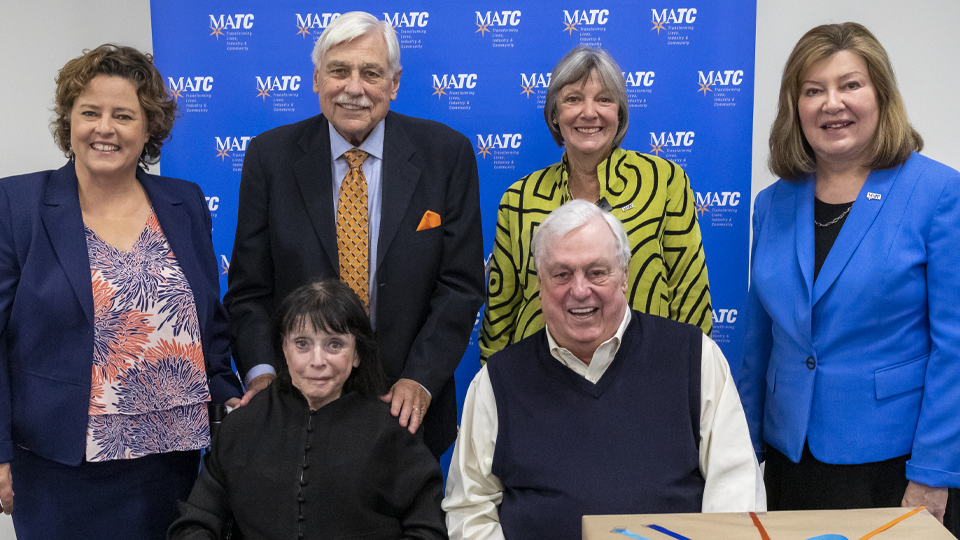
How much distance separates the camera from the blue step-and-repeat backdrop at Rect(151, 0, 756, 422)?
3.23 meters

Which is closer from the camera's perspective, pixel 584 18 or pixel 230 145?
pixel 584 18

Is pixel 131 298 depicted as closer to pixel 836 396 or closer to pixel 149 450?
pixel 149 450

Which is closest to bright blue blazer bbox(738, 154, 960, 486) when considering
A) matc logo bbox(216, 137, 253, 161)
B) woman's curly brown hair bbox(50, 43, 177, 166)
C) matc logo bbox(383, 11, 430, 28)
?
woman's curly brown hair bbox(50, 43, 177, 166)

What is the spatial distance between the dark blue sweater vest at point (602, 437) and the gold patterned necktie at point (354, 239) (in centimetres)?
59

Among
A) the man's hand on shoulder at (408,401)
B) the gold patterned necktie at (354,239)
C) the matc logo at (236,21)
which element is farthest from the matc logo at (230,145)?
the man's hand on shoulder at (408,401)

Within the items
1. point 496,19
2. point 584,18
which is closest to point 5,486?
point 496,19

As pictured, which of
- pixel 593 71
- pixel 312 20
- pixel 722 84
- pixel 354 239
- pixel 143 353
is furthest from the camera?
pixel 312 20

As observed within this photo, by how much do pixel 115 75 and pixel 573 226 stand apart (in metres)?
1.29

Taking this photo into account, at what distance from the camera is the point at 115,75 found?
201cm

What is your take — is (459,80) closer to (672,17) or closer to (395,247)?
(672,17)

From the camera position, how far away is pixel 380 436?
1877mm

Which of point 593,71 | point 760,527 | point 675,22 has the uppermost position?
point 675,22

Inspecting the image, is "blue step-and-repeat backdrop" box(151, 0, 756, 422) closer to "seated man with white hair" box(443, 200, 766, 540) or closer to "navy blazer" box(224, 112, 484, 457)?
"navy blazer" box(224, 112, 484, 457)

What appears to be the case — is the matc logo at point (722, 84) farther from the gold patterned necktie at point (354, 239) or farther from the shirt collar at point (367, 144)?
the gold patterned necktie at point (354, 239)
